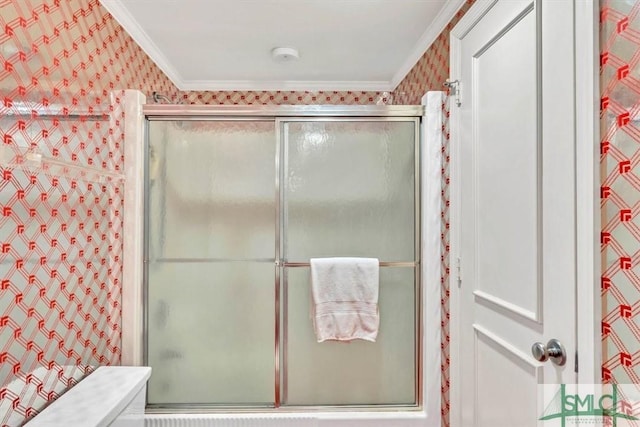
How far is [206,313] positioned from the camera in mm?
1874

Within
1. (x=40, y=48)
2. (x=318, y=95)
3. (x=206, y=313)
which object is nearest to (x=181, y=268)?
(x=206, y=313)

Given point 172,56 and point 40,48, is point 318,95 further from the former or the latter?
point 40,48

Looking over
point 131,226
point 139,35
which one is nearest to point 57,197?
point 131,226

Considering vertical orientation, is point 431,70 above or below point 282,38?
below

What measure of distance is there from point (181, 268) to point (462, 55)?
165 centimetres

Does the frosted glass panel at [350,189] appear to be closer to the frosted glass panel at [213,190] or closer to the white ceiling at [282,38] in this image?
the frosted glass panel at [213,190]

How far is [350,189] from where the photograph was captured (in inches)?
73.8

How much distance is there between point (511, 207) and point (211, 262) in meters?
1.39

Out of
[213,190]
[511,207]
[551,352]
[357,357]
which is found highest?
[213,190]

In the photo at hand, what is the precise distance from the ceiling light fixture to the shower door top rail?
608 millimetres

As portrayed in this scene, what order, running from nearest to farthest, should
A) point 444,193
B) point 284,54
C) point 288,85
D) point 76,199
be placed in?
1. point 76,199
2. point 444,193
3. point 284,54
4. point 288,85

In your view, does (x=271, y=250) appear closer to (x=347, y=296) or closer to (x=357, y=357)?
(x=347, y=296)

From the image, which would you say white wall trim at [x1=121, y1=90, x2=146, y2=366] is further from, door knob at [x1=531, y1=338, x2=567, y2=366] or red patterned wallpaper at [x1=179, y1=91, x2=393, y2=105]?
door knob at [x1=531, y1=338, x2=567, y2=366]

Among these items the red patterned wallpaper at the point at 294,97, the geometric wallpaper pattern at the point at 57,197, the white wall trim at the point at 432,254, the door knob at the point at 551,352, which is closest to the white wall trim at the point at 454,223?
the white wall trim at the point at 432,254
